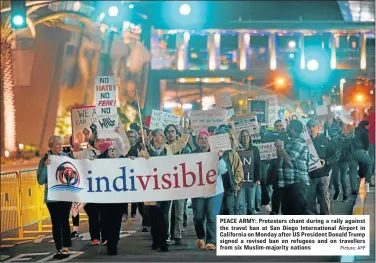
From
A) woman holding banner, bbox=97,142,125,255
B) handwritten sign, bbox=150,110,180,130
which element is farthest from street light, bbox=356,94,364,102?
woman holding banner, bbox=97,142,125,255

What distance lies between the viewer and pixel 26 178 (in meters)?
14.5

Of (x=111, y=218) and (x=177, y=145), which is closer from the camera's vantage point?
(x=111, y=218)

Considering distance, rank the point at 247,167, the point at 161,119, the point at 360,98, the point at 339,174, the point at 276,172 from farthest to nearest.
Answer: the point at 360,98 < the point at 339,174 < the point at 161,119 < the point at 247,167 < the point at 276,172

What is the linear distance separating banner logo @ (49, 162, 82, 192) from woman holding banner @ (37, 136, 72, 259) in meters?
0.17

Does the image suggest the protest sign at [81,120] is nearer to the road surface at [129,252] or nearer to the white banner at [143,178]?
the road surface at [129,252]

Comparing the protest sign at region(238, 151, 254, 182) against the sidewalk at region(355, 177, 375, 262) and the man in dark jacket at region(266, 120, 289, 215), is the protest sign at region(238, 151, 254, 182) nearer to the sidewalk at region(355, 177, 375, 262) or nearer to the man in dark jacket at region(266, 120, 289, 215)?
the man in dark jacket at region(266, 120, 289, 215)

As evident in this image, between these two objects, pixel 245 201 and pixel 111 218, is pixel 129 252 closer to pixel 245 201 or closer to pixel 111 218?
pixel 111 218

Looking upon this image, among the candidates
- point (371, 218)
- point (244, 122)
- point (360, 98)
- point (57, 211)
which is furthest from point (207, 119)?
point (360, 98)

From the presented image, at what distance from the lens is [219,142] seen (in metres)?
10.9

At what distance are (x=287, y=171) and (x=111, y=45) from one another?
43918 millimetres

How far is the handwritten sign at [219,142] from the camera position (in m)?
10.9

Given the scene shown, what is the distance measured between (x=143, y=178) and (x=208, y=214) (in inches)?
39.0

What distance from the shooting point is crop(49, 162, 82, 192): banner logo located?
10703 millimetres

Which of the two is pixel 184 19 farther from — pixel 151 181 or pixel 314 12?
pixel 314 12
